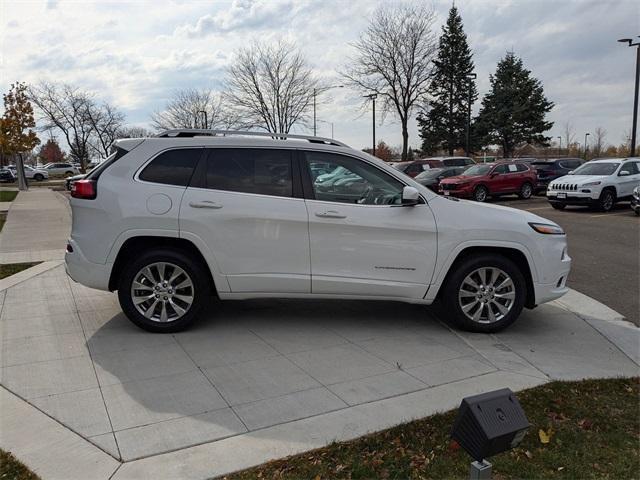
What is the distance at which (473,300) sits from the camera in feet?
16.4

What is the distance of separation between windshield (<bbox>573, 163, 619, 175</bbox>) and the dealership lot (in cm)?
135

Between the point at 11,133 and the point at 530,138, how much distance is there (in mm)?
46140

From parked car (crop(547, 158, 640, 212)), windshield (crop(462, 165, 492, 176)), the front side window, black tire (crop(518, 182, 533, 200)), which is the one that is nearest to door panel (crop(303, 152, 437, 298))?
the front side window

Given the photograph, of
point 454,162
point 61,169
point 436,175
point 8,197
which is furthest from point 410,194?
point 61,169

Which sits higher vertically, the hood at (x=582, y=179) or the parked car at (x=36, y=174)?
the parked car at (x=36, y=174)

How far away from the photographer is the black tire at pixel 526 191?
72.6ft

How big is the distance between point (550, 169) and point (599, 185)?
859cm

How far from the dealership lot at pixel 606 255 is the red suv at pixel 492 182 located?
3692mm

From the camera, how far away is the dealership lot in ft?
22.1

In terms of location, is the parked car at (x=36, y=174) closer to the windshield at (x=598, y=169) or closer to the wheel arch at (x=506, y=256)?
the windshield at (x=598, y=169)

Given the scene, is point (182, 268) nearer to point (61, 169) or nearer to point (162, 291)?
point (162, 291)

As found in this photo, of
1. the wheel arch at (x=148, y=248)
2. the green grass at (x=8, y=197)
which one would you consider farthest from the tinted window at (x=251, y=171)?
the green grass at (x=8, y=197)

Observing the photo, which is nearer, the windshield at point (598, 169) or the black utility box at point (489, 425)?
the black utility box at point (489, 425)

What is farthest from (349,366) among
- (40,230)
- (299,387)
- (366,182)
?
(40,230)
